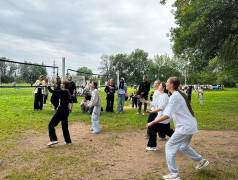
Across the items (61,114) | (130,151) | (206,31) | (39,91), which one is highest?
(206,31)

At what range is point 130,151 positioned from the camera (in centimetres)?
523

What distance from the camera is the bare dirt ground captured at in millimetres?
4008

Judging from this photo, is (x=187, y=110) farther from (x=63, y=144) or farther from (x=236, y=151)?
(x=63, y=144)

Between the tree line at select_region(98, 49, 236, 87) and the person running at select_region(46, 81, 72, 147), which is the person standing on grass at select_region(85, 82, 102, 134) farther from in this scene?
the tree line at select_region(98, 49, 236, 87)

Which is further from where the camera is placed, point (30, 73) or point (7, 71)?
point (30, 73)

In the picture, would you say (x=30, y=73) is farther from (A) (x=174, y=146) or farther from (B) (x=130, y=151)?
(A) (x=174, y=146)

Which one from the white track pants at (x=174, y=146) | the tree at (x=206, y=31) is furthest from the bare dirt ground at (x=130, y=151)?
the tree at (x=206, y=31)

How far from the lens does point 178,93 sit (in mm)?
3564

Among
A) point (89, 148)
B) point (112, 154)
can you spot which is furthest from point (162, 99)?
point (89, 148)

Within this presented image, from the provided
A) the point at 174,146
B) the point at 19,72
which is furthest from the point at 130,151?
the point at 19,72

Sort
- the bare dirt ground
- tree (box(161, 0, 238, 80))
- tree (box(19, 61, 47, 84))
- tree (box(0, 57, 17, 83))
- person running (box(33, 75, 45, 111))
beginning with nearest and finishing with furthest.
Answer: the bare dirt ground, tree (box(0, 57, 17, 83)), tree (box(19, 61, 47, 84)), person running (box(33, 75, 45, 111)), tree (box(161, 0, 238, 80))

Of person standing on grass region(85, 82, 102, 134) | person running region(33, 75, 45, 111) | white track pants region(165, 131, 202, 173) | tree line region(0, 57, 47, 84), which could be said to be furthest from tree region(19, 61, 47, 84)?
white track pants region(165, 131, 202, 173)

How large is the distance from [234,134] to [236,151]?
6.89 ft

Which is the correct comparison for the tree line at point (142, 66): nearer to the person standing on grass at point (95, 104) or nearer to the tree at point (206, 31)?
the tree at point (206, 31)
